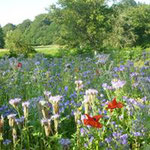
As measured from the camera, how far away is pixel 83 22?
18953 mm

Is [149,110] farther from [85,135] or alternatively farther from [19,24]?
[19,24]

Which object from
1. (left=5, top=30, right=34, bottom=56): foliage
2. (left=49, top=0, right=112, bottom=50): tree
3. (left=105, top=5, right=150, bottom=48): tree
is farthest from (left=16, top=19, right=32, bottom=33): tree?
(left=49, top=0, right=112, bottom=50): tree

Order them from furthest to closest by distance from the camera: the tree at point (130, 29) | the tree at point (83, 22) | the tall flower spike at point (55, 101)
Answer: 1. the tree at point (130, 29)
2. the tree at point (83, 22)
3. the tall flower spike at point (55, 101)

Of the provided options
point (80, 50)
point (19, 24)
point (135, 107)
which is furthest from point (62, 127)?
point (19, 24)

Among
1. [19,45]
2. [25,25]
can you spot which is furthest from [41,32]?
[19,45]

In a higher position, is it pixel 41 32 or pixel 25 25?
pixel 25 25

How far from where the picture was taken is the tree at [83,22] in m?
18.8

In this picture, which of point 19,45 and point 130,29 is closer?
point 19,45

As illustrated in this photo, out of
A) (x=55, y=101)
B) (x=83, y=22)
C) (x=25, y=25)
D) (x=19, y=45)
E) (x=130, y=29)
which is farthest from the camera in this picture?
(x=25, y=25)

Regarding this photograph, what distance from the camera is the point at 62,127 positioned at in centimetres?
383

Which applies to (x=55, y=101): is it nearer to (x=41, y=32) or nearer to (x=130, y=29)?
(x=130, y=29)

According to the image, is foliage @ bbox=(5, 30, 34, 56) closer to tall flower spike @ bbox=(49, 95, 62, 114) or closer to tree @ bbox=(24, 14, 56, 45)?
tall flower spike @ bbox=(49, 95, 62, 114)

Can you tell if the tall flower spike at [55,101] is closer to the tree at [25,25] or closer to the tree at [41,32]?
the tree at [41,32]

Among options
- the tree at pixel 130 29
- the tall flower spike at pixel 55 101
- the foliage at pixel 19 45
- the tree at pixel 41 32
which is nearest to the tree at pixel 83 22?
the foliage at pixel 19 45
